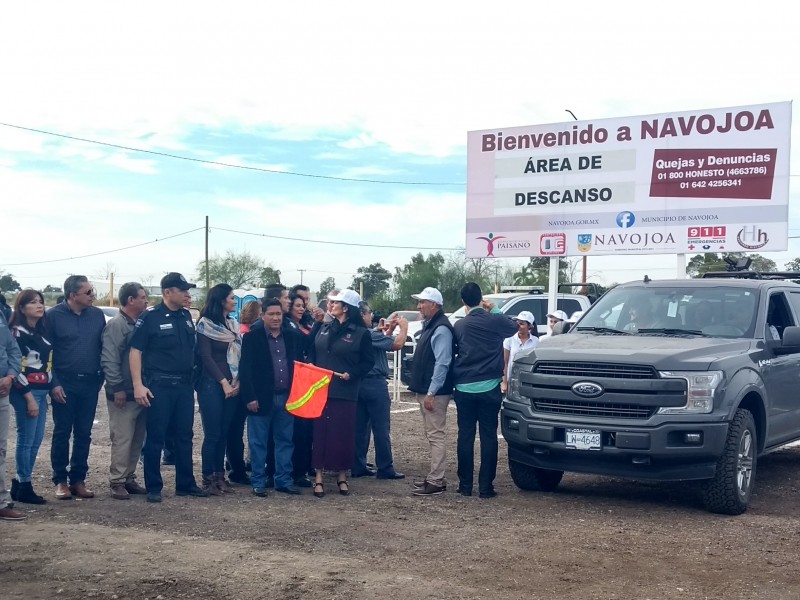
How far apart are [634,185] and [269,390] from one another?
35.1 ft

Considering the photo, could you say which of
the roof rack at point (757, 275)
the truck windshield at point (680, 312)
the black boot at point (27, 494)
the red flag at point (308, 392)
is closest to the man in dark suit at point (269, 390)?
the red flag at point (308, 392)

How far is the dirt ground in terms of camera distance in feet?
17.6

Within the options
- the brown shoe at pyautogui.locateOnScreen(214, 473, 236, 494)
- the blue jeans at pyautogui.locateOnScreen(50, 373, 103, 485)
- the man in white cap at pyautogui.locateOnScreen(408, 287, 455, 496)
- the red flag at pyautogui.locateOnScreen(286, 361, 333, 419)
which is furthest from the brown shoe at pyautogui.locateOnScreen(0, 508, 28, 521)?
the man in white cap at pyautogui.locateOnScreen(408, 287, 455, 496)

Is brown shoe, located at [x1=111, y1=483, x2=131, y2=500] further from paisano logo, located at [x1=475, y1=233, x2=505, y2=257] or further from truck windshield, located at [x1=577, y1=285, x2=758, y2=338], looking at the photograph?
paisano logo, located at [x1=475, y1=233, x2=505, y2=257]

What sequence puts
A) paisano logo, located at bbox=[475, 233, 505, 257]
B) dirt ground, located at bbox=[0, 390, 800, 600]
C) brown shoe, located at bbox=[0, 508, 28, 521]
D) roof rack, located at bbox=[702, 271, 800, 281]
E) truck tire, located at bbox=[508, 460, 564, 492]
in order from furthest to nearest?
paisano logo, located at bbox=[475, 233, 505, 257]
roof rack, located at bbox=[702, 271, 800, 281]
truck tire, located at bbox=[508, 460, 564, 492]
brown shoe, located at bbox=[0, 508, 28, 521]
dirt ground, located at bbox=[0, 390, 800, 600]

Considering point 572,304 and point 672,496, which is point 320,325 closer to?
point 672,496

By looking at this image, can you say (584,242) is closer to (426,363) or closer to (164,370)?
(426,363)

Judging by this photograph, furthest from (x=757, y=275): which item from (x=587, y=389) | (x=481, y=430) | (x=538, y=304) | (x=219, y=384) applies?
(x=538, y=304)

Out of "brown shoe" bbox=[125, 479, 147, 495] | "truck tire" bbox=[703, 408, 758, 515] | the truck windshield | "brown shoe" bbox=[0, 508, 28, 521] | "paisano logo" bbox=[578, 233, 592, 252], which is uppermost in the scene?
"paisano logo" bbox=[578, 233, 592, 252]

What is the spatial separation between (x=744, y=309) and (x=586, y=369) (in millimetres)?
1990

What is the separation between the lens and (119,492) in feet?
26.1

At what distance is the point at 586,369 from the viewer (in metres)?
7.64

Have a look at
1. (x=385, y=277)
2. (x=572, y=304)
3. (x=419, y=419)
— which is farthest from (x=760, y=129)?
(x=385, y=277)

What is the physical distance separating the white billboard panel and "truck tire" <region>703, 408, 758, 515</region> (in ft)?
29.8
